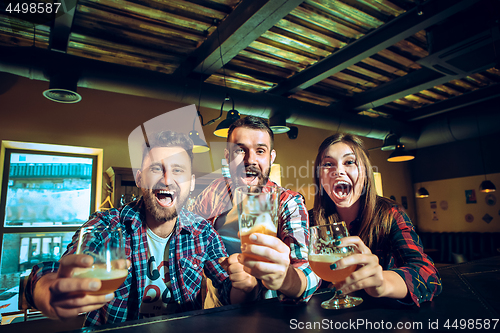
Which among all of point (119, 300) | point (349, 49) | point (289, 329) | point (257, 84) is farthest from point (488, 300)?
point (257, 84)

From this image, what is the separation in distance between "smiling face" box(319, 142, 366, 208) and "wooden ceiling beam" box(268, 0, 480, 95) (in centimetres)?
261

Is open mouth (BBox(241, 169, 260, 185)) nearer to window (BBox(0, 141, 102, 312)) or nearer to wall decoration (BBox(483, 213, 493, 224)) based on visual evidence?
window (BBox(0, 141, 102, 312))

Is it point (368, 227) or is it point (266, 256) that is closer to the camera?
point (266, 256)

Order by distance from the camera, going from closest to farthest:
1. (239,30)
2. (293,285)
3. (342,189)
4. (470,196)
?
(293,285)
(342,189)
(239,30)
(470,196)

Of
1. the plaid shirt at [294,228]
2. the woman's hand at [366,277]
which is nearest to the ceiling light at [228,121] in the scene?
the plaid shirt at [294,228]

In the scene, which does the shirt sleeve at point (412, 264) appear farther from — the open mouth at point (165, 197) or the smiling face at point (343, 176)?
the open mouth at point (165, 197)

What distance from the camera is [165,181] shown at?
59.6 inches

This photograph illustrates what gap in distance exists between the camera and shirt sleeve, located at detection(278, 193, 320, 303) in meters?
1.10

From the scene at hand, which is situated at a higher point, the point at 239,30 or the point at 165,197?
the point at 239,30

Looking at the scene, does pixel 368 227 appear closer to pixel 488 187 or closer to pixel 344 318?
pixel 344 318

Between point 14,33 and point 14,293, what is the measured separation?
3.22m

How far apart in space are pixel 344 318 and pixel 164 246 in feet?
3.21

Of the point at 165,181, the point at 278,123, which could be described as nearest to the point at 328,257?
the point at 165,181

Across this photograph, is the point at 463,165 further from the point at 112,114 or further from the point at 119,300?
the point at 119,300
